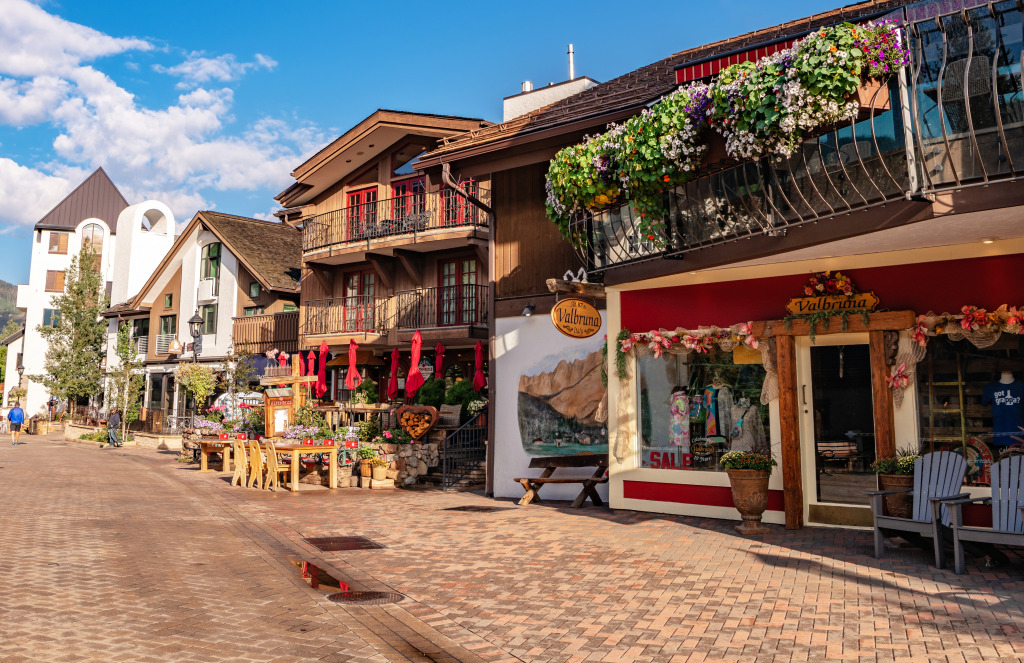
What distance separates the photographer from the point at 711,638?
5.39 metres

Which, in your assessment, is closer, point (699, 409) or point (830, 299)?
point (830, 299)

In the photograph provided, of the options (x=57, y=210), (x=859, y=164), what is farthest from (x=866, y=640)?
(x=57, y=210)

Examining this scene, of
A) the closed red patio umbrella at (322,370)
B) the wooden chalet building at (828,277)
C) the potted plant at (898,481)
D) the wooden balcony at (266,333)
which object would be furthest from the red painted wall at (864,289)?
the wooden balcony at (266,333)

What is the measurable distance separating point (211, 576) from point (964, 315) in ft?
A: 28.7

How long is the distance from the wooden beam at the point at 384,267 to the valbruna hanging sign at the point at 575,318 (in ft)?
41.7

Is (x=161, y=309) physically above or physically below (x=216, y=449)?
above

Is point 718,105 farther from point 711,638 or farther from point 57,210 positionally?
point 57,210

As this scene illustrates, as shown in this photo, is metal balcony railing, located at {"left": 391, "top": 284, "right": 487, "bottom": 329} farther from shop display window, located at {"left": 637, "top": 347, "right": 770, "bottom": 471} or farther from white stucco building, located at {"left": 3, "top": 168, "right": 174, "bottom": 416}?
white stucco building, located at {"left": 3, "top": 168, "right": 174, "bottom": 416}

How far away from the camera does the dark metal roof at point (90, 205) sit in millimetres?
53812

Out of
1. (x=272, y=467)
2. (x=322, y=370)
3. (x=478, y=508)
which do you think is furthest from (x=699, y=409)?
(x=322, y=370)

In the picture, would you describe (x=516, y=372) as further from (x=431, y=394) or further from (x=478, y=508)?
(x=431, y=394)

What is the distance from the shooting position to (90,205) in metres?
55.7

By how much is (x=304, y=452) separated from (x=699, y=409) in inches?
315

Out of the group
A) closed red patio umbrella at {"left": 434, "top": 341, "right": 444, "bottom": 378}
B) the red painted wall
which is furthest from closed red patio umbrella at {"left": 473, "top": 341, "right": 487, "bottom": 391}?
the red painted wall
